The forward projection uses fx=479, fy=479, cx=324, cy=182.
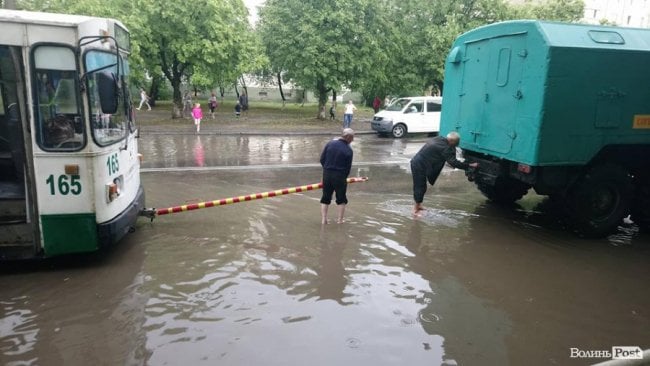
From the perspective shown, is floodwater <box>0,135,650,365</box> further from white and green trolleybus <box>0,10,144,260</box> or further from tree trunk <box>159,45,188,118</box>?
tree trunk <box>159,45,188,118</box>

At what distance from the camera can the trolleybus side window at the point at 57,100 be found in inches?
203

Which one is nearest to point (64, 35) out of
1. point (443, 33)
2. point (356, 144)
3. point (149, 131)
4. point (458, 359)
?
point (458, 359)

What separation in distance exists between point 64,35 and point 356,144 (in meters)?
15.7

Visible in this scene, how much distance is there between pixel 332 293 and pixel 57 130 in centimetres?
354

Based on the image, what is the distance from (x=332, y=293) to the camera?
540 centimetres

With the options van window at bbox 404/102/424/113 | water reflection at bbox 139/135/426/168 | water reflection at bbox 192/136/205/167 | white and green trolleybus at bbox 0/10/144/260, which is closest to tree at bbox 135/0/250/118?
water reflection at bbox 139/135/426/168

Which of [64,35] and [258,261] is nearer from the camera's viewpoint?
[64,35]

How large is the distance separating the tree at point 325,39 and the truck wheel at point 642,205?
63.2 feet

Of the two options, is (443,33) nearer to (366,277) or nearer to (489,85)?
(489,85)

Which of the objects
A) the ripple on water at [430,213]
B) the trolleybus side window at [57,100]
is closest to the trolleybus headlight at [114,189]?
the trolleybus side window at [57,100]

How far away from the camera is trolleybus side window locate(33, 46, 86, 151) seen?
5.15 metres

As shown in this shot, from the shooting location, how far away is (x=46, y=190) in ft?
17.5

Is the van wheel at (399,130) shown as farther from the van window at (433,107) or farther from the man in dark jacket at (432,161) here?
the man in dark jacket at (432,161)

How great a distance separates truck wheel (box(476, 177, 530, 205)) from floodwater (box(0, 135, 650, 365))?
71 cm
